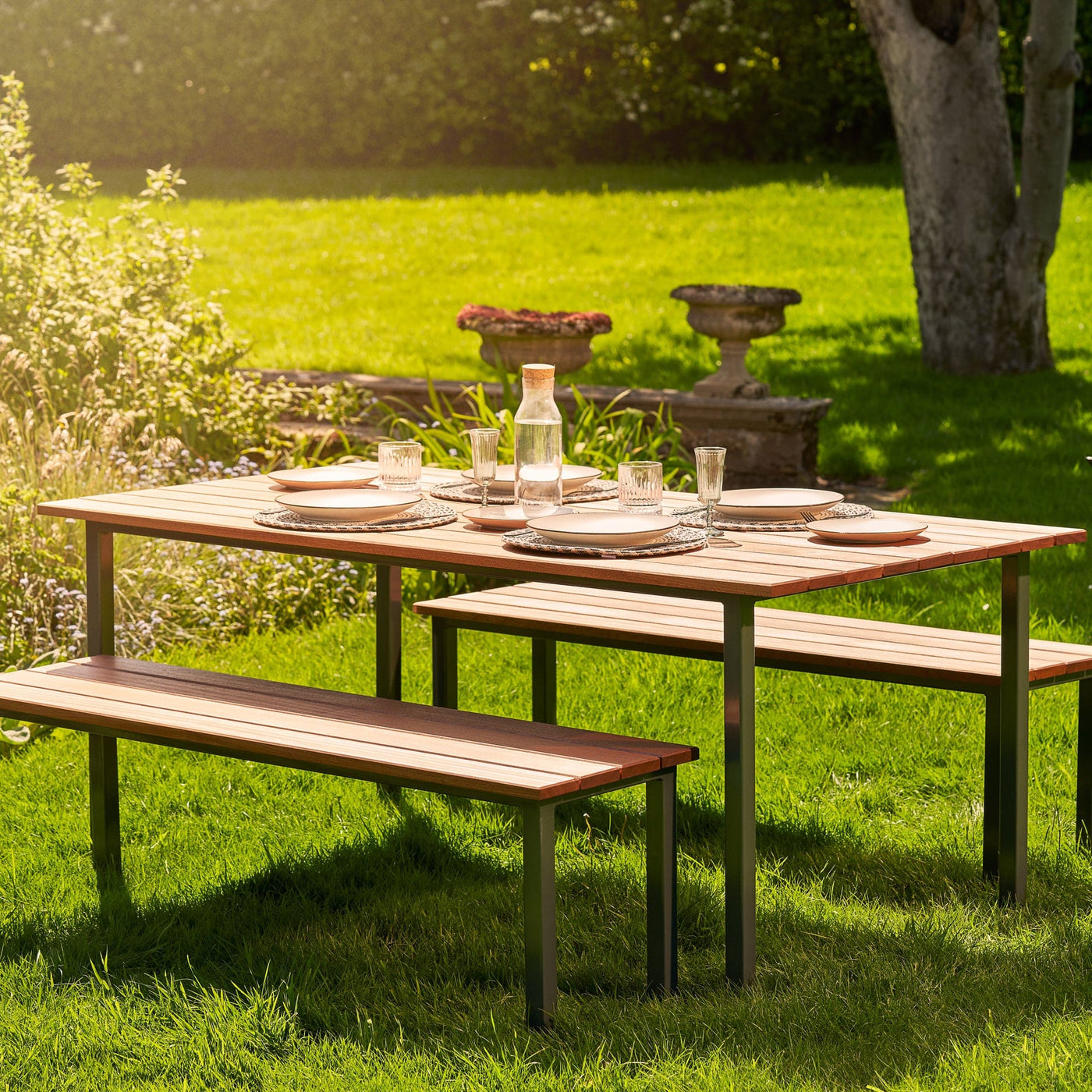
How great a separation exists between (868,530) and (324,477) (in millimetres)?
1382

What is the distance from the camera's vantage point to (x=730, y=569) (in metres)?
3.04

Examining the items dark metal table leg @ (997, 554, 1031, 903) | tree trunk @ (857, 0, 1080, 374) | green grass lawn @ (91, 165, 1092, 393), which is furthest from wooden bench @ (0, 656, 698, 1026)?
tree trunk @ (857, 0, 1080, 374)

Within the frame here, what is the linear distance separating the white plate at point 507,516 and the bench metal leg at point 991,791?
103 centimetres

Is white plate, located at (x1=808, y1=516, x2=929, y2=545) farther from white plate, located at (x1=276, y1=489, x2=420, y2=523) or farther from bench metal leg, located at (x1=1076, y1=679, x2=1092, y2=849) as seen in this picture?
white plate, located at (x1=276, y1=489, x2=420, y2=523)

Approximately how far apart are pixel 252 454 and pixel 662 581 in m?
5.19

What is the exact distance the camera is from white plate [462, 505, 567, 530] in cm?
349

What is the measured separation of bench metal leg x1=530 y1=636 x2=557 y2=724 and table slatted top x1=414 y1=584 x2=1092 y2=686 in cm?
14

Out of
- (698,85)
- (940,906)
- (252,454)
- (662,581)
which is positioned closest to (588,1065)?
(662,581)

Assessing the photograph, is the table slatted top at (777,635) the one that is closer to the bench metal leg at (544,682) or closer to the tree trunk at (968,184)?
the bench metal leg at (544,682)

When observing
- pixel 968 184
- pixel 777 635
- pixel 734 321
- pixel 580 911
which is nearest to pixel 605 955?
pixel 580 911

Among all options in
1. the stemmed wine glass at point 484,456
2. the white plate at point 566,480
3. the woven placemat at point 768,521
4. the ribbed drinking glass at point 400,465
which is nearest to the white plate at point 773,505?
the woven placemat at point 768,521

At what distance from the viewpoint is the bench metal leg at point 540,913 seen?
2.88m

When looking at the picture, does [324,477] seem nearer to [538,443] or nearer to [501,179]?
[538,443]

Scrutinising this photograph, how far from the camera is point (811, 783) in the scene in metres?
4.35
